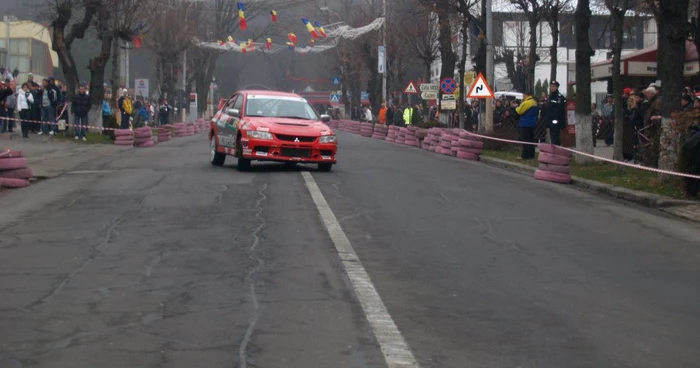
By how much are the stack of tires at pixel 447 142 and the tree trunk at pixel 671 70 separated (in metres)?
11.4

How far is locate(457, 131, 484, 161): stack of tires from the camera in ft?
92.4

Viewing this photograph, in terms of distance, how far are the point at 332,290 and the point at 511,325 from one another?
1.58 metres

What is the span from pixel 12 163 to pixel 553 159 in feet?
32.4

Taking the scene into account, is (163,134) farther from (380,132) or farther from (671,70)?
(671,70)

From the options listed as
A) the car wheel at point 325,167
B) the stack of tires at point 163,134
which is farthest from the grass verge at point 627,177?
the stack of tires at point 163,134

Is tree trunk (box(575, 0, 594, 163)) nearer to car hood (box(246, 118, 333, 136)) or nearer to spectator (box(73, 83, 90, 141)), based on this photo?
car hood (box(246, 118, 333, 136))

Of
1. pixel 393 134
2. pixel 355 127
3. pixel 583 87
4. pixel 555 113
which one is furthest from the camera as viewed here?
pixel 355 127

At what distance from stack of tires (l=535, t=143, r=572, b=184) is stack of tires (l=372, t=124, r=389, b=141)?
24.2 m

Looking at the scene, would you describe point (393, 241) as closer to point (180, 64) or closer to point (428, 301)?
point (428, 301)

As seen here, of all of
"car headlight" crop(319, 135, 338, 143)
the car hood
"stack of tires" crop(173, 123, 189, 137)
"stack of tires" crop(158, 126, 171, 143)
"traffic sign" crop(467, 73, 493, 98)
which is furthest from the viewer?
"stack of tires" crop(173, 123, 189, 137)

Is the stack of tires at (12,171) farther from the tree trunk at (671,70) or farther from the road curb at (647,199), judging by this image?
the tree trunk at (671,70)

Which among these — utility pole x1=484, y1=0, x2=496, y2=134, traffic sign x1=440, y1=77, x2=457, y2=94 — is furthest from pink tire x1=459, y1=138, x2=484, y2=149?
traffic sign x1=440, y1=77, x2=457, y2=94

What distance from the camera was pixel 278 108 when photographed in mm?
20562

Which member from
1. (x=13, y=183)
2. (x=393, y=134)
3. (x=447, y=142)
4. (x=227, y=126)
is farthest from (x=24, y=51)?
(x=13, y=183)
